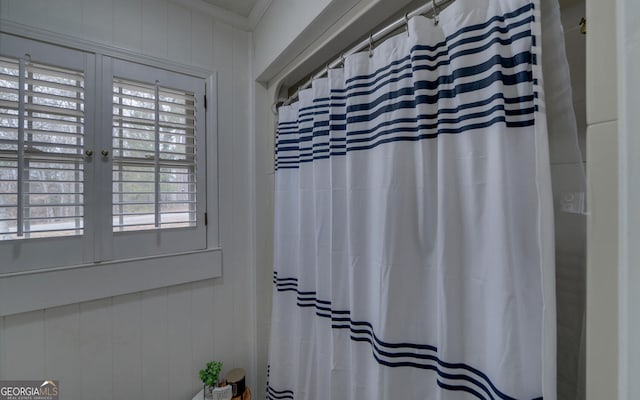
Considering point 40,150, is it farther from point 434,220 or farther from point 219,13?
point 434,220

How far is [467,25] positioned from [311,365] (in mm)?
1286

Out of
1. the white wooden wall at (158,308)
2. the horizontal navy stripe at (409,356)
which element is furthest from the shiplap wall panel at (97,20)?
the horizontal navy stripe at (409,356)

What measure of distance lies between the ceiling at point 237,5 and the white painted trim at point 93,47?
350 millimetres

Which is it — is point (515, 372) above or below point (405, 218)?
below

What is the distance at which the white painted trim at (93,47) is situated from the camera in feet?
3.15

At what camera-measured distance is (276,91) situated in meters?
1.43

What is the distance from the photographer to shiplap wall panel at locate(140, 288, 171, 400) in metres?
1.20

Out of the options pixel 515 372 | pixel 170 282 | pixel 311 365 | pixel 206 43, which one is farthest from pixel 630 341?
pixel 206 43

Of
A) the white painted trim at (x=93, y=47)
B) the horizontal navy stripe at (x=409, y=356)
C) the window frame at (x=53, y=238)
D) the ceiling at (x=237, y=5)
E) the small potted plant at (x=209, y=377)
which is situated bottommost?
the small potted plant at (x=209, y=377)

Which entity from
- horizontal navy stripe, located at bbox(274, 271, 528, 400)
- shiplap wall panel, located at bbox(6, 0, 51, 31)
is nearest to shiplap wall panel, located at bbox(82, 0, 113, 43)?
shiplap wall panel, located at bbox(6, 0, 51, 31)

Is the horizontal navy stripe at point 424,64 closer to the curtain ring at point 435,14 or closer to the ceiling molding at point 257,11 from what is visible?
the curtain ring at point 435,14

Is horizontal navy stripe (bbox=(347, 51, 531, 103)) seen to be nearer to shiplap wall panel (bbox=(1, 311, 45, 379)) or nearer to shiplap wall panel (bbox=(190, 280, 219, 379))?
shiplap wall panel (bbox=(190, 280, 219, 379))

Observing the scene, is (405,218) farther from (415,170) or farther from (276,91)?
(276,91)

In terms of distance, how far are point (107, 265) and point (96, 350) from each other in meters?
0.38
